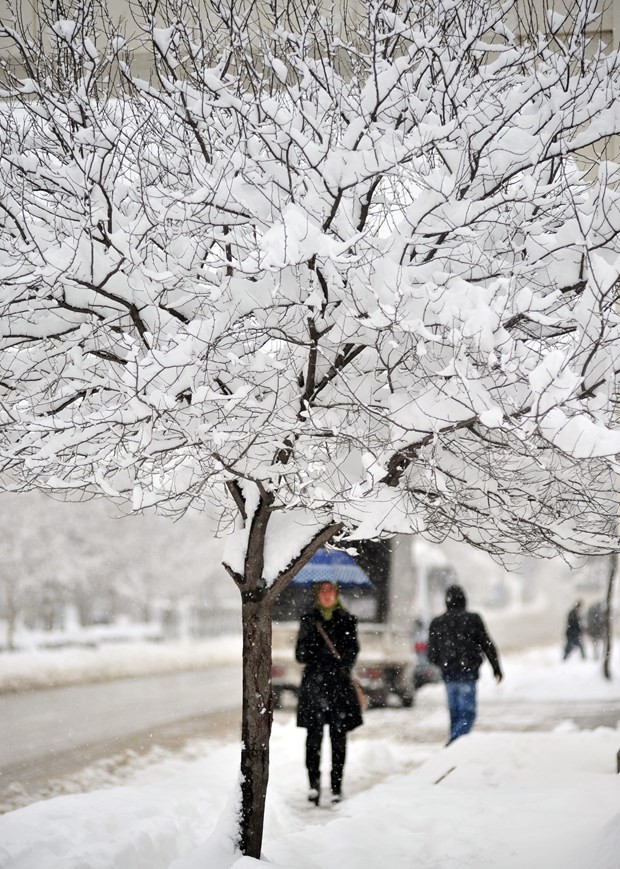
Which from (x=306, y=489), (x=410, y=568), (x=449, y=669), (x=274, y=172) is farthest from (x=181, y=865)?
(x=410, y=568)

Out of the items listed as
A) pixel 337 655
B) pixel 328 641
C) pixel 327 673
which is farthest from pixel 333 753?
pixel 328 641

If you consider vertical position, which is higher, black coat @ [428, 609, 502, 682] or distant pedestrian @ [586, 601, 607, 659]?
black coat @ [428, 609, 502, 682]

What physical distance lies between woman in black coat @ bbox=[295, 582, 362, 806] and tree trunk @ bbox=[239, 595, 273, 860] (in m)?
1.69

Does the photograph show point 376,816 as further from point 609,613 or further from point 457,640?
point 609,613

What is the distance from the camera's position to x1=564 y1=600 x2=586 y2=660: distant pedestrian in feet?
51.2

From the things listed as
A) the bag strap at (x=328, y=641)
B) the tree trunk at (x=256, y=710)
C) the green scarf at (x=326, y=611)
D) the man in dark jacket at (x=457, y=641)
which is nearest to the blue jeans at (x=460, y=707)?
the man in dark jacket at (x=457, y=641)

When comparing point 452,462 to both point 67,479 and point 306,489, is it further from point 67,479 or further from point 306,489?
point 67,479

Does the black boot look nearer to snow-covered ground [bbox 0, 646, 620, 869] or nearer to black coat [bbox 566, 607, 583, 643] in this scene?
snow-covered ground [bbox 0, 646, 620, 869]

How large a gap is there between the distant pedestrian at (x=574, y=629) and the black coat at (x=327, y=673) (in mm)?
10154

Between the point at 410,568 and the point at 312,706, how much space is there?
6.28 meters

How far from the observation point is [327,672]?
6.64 m

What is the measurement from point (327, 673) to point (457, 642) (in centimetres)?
184

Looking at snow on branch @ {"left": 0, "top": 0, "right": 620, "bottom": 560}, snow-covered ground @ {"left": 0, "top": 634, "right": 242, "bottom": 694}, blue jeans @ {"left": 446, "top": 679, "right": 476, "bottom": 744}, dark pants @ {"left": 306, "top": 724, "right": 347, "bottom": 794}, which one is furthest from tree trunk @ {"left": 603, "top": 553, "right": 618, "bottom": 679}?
snow-covered ground @ {"left": 0, "top": 634, "right": 242, "bottom": 694}

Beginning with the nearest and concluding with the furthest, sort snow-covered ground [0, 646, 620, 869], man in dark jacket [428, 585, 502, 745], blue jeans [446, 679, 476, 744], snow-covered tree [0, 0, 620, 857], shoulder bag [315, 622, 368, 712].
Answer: snow-covered tree [0, 0, 620, 857] → snow-covered ground [0, 646, 620, 869] → shoulder bag [315, 622, 368, 712] → man in dark jacket [428, 585, 502, 745] → blue jeans [446, 679, 476, 744]
